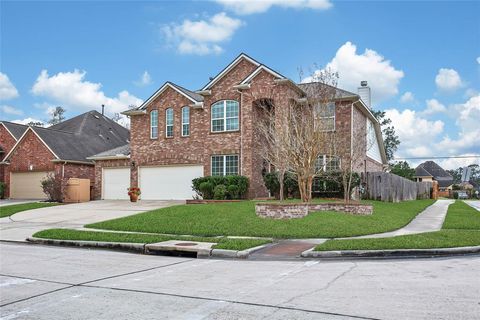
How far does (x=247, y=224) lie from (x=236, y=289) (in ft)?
24.3

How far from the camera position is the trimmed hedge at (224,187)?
73.4 ft

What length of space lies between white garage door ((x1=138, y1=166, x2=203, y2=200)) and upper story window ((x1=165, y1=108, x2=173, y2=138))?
206cm

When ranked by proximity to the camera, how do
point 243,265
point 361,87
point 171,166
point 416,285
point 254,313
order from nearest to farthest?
point 254,313
point 416,285
point 243,265
point 171,166
point 361,87

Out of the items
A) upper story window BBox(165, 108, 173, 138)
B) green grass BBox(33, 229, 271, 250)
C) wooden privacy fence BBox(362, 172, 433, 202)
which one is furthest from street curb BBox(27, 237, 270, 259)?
upper story window BBox(165, 108, 173, 138)

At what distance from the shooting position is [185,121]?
26.5m

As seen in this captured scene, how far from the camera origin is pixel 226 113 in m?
24.7

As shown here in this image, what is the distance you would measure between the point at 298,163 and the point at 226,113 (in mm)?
8516

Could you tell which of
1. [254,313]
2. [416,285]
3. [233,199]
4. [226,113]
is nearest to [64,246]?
[254,313]

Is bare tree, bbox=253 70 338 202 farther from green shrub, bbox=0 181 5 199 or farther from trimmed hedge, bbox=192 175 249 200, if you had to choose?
green shrub, bbox=0 181 5 199

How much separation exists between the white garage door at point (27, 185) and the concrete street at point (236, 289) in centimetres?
2371

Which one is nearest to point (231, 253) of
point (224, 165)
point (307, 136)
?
point (307, 136)

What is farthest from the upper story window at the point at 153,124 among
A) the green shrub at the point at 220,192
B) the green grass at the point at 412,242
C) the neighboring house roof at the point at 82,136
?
the green grass at the point at 412,242

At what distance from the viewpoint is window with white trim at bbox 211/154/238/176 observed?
79.7 feet

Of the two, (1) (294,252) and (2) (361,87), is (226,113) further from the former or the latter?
(1) (294,252)
